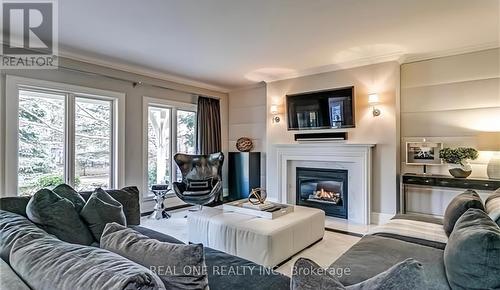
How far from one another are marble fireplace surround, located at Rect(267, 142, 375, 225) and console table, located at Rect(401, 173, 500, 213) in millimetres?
517

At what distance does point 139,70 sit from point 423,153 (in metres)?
4.60

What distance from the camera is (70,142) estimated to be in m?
4.09

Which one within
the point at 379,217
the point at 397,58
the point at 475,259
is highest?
the point at 397,58

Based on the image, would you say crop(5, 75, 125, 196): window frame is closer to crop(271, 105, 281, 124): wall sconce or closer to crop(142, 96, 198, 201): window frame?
crop(142, 96, 198, 201): window frame

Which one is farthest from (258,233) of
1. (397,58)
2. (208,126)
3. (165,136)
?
(208,126)

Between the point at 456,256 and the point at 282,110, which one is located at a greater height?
the point at 282,110

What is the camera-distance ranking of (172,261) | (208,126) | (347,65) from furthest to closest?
1. (208,126)
2. (347,65)
3. (172,261)

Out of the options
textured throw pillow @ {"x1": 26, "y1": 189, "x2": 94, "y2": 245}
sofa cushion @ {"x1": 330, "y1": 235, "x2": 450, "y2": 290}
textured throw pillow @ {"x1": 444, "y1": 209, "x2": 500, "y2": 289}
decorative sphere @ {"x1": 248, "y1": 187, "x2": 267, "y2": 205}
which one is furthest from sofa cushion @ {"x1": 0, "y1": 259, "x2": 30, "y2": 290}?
decorative sphere @ {"x1": 248, "y1": 187, "x2": 267, "y2": 205}

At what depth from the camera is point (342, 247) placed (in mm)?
3285

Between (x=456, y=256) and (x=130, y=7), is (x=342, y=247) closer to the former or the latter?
(x=456, y=256)

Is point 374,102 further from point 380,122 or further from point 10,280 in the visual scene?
point 10,280

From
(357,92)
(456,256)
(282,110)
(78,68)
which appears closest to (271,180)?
(282,110)

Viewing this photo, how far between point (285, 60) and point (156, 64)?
2.05m

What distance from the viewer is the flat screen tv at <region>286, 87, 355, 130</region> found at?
4.52 metres
